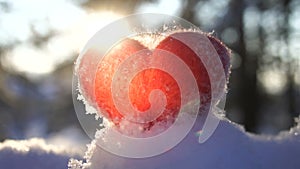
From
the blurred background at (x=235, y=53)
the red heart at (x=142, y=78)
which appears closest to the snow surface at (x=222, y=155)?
the red heart at (x=142, y=78)

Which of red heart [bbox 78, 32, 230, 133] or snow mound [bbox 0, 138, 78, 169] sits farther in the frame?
snow mound [bbox 0, 138, 78, 169]

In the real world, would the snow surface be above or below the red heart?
below

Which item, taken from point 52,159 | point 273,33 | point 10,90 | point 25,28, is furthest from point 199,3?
point 52,159

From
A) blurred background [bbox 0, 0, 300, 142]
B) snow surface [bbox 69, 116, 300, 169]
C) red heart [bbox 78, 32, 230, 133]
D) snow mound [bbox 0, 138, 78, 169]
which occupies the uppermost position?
blurred background [bbox 0, 0, 300, 142]

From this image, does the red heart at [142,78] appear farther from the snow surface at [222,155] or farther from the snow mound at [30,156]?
the snow mound at [30,156]

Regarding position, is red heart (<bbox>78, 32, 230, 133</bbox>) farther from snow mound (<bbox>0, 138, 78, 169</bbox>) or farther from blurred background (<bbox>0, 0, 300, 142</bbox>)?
blurred background (<bbox>0, 0, 300, 142</bbox>)

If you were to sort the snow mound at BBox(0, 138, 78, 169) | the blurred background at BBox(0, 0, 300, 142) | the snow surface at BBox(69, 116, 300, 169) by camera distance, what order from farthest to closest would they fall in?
the blurred background at BBox(0, 0, 300, 142) < the snow mound at BBox(0, 138, 78, 169) < the snow surface at BBox(69, 116, 300, 169)

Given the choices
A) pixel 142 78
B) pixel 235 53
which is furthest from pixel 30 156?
pixel 235 53

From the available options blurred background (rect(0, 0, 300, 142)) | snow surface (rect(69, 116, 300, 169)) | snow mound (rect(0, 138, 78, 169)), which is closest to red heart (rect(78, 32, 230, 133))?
snow surface (rect(69, 116, 300, 169))
